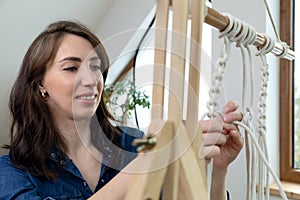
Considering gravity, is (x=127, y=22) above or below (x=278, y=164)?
above

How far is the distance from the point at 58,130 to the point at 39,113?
0.26ft

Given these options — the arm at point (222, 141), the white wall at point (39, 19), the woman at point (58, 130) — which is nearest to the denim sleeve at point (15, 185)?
the woman at point (58, 130)

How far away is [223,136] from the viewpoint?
26.2 inches

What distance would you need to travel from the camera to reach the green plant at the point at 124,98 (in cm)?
72

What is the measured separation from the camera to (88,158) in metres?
1.09

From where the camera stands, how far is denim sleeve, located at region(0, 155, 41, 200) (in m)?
0.86

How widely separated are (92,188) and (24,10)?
2.48 ft

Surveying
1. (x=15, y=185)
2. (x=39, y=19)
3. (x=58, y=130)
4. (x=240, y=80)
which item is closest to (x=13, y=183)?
(x=15, y=185)

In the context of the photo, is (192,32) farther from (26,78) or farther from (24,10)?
(24,10)

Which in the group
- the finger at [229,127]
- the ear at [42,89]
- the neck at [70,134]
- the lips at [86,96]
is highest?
the ear at [42,89]

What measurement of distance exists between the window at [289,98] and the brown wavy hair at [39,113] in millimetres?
749

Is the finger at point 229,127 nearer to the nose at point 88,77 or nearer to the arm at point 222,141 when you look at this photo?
the arm at point 222,141

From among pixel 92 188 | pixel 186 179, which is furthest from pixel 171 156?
pixel 92 188

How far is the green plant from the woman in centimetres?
4
